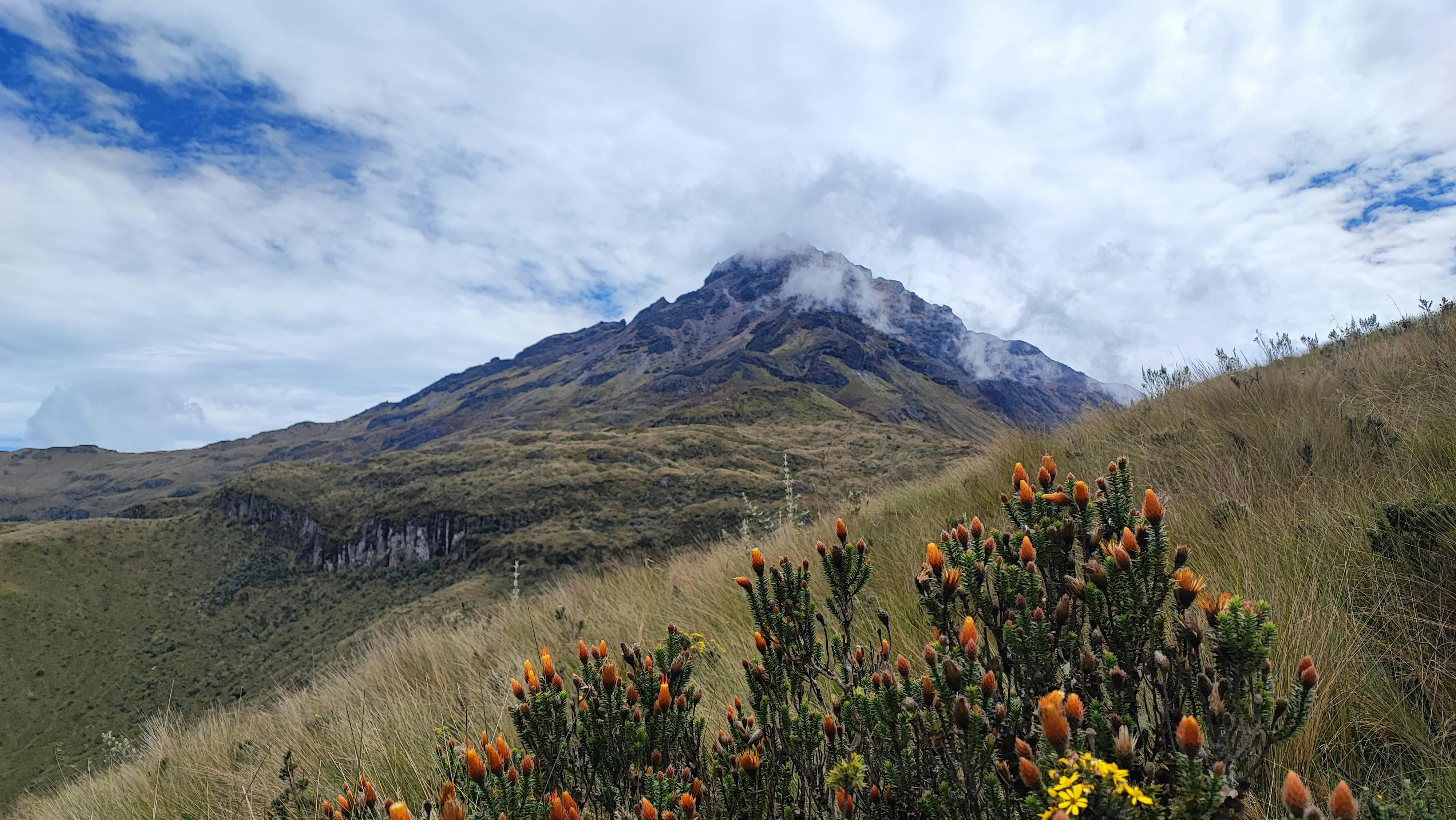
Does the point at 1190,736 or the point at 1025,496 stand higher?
the point at 1025,496

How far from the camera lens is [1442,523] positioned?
8.45 feet

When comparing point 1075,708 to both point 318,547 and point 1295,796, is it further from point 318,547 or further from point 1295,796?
point 318,547

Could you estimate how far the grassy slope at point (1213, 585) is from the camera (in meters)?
2.17

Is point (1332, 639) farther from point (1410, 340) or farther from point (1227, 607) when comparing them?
point (1410, 340)

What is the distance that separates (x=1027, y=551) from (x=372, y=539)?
110 m

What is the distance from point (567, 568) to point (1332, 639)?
7743 millimetres

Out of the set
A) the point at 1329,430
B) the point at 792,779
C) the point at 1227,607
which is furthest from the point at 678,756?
the point at 1329,430

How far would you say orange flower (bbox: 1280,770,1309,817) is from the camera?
2.87 feet

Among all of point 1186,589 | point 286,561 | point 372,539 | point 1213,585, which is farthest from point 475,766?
point 286,561

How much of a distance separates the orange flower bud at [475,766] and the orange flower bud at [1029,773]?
1.07m

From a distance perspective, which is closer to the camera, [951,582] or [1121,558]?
[1121,558]

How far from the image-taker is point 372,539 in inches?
3748

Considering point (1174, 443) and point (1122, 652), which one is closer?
point (1122, 652)

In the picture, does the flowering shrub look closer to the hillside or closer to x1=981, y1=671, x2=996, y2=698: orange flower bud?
x1=981, y1=671, x2=996, y2=698: orange flower bud
